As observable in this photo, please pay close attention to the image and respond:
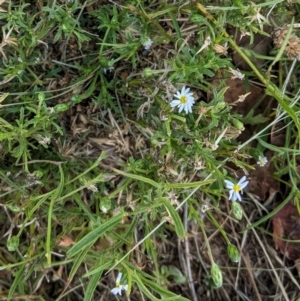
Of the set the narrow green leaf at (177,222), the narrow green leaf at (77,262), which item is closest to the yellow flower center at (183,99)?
the narrow green leaf at (177,222)

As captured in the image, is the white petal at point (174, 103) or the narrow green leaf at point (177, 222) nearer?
the narrow green leaf at point (177, 222)

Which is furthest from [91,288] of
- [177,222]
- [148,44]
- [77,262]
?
[148,44]

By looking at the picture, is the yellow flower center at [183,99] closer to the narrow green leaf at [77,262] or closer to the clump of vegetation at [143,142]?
the clump of vegetation at [143,142]

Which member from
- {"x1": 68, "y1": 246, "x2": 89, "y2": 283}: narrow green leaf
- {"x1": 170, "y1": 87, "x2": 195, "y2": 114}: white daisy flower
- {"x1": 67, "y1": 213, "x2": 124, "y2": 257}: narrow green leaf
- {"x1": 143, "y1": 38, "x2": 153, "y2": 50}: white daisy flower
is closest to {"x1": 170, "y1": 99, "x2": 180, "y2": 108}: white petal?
{"x1": 170, "y1": 87, "x2": 195, "y2": 114}: white daisy flower

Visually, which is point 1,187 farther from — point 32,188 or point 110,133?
point 110,133

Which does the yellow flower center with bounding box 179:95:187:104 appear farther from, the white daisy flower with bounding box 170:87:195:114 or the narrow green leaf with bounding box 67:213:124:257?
the narrow green leaf with bounding box 67:213:124:257

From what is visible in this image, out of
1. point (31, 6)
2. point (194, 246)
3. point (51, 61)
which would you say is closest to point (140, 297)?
point (194, 246)

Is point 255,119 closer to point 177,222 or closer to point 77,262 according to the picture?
point 177,222
